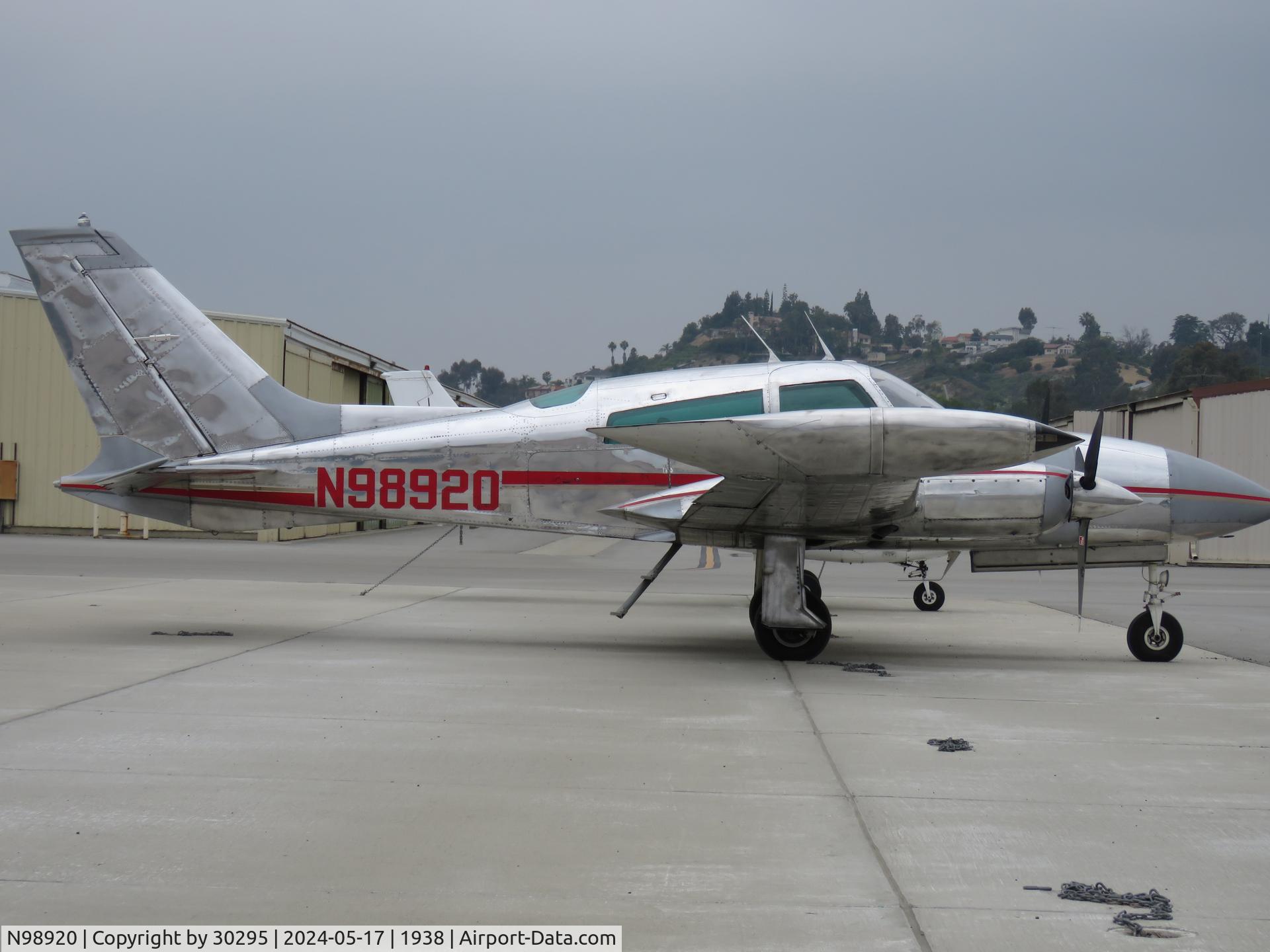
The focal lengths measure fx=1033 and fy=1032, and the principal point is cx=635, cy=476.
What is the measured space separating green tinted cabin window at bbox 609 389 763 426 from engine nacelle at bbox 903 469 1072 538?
4.96 feet

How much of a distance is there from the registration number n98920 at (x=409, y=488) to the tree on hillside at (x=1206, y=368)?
58692 millimetres

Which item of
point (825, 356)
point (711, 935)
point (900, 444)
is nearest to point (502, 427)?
point (825, 356)

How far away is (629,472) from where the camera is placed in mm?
9039

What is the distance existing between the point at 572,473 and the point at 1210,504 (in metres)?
5.47

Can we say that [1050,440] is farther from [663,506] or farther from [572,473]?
[572,473]

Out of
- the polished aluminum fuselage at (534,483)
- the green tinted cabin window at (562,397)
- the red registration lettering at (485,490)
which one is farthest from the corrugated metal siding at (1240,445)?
the red registration lettering at (485,490)

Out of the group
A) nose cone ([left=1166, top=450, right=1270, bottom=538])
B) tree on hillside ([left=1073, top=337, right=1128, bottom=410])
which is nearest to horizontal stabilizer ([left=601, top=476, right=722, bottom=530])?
nose cone ([left=1166, top=450, right=1270, bottom=538])

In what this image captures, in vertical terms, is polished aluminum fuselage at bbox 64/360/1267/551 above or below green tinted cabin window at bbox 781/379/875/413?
below

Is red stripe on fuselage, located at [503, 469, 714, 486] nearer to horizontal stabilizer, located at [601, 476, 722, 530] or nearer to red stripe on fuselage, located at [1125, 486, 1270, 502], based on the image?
horizontal stabilizer, located at [601, 476, 722, 530]

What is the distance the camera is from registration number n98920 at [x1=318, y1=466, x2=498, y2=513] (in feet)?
29.1

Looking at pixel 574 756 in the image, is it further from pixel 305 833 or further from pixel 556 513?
pixel 556 513

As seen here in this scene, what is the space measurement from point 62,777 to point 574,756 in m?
2.32

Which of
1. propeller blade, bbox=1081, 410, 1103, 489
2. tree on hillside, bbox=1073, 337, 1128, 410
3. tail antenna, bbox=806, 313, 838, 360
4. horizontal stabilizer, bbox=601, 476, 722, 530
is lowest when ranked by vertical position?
horizontal stabilizer, bbox=601, 476, 722, 530

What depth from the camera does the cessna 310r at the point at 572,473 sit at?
832cm
